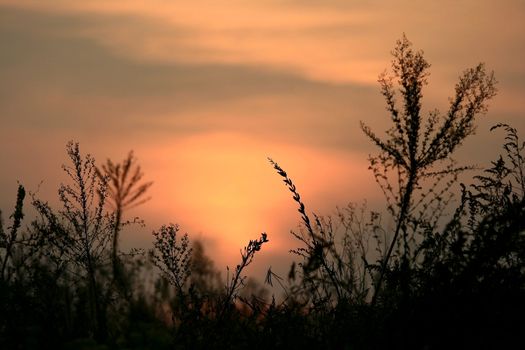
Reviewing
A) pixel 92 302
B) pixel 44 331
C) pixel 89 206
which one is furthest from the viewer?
pixel 89 206

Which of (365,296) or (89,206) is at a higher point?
(89,206)

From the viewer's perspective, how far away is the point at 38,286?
347 inches

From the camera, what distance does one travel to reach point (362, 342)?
6582 mm

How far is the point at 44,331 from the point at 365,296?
10.8ft

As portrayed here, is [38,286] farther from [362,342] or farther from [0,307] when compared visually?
[362,342]

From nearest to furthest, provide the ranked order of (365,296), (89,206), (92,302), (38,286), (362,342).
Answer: (362,342) < (365,296) < (38,286) < (92,302) < (89,206)

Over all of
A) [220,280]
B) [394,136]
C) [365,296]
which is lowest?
[365,296]

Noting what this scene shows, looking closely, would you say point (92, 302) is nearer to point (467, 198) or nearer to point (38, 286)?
point (38, 286)

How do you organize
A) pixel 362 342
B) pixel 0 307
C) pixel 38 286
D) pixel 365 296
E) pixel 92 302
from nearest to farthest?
pixel 362 342, pixel 0 307, pixel 365 296, pixel 38 286, pixel 92 302

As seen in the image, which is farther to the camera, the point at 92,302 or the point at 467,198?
the point at 92,302

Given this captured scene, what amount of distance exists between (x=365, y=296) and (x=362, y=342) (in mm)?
1668

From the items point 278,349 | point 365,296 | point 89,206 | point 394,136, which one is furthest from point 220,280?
point 278,349

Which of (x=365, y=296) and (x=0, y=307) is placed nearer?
(x=0, y=307)

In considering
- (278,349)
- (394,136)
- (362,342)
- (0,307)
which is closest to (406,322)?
(362,342)
